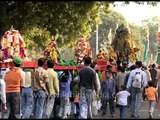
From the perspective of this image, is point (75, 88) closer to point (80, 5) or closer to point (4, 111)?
point (4, 111)

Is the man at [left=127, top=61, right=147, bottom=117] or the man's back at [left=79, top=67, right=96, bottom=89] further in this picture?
the man at [left=127, top=61, right=147, bottom=117]

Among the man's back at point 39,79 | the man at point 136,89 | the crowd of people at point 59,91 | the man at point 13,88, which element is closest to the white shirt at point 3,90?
the crowd of people at point 59,91

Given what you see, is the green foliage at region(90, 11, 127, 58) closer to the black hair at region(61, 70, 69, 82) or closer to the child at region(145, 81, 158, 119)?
the child at region(145, 81, 158, 119)

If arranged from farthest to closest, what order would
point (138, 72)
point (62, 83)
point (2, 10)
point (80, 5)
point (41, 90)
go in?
point (2, 10) < point (80, 5) < point (138, 72) < point (62, 83) < point (41, 90)

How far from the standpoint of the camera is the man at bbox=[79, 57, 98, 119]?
13133 mm

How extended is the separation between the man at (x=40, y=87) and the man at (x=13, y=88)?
790mm

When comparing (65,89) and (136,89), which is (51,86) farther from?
(136,89)

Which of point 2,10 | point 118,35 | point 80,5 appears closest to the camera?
point 80,5

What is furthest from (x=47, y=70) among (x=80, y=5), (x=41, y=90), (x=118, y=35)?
(x=118, y=35)

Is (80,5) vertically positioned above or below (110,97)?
above

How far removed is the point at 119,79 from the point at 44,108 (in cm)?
484

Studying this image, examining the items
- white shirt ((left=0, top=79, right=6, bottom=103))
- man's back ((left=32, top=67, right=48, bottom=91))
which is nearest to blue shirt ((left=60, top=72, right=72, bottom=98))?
man's back ((left=32, top=67, right=48, bottom=91))

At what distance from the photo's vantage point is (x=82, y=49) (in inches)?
809

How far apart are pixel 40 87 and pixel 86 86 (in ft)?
4.19
